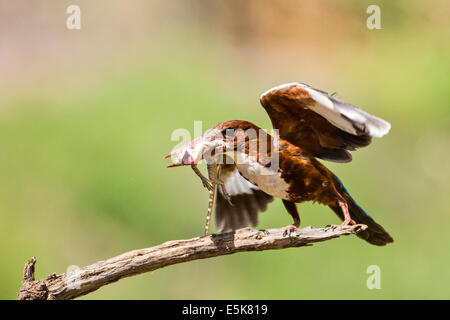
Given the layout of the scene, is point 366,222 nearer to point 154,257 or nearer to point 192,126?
point 154,257

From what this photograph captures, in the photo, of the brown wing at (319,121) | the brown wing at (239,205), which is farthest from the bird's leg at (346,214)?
the brown wing at (239,205)

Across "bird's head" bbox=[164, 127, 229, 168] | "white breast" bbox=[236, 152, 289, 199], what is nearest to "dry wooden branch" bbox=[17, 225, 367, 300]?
"white breast" bbox=[236, 152, 289, 199]

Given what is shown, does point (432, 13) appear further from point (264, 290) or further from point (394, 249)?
point (264, 290)

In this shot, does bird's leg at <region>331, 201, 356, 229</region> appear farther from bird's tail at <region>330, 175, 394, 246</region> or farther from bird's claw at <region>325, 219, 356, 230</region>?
bird's tail at <region>330, 175, 394, 246</region>

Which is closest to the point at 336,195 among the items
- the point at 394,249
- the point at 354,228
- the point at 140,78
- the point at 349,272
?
the point at 354,228

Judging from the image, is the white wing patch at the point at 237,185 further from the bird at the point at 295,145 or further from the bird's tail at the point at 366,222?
the bird's tail at the point at 366,222

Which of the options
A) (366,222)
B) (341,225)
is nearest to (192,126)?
(366,222)
